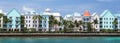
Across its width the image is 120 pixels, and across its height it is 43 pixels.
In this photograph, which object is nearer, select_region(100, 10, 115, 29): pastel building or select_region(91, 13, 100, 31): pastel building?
select_region(91, 13, 100, 31): pastel building

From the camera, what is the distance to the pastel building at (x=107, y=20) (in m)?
115

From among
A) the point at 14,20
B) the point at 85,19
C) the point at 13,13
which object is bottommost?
the point at 14,20

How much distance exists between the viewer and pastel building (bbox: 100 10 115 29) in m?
115

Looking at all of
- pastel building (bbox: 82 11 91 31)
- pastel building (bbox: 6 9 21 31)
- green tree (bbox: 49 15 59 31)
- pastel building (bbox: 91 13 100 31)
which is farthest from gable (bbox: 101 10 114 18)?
pastel building (bbox: 6 9 21 31)

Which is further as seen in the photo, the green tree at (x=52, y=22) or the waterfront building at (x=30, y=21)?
the waterfront building at (x=30, y=21)

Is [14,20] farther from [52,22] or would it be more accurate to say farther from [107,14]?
[107,14]

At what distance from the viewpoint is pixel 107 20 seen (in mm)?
115438

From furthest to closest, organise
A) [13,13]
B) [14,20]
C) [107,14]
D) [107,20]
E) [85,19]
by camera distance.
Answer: [85,19]
[107,14]
[107,20]
[13,13]
[14,20]

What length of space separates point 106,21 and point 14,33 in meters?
41.5

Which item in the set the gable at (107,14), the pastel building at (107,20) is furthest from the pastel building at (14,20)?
the gable at (107,14)

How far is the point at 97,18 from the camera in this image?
116062 mm

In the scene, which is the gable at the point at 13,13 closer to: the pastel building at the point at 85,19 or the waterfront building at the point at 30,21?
the waterfront building at the point at 30,21

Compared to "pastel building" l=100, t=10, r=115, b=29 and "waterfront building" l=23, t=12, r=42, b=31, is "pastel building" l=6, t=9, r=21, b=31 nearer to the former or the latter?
"waterfront building" l=23, t=12, r=42, b=31

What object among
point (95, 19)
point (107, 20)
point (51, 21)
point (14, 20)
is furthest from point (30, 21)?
point (107, 20)
